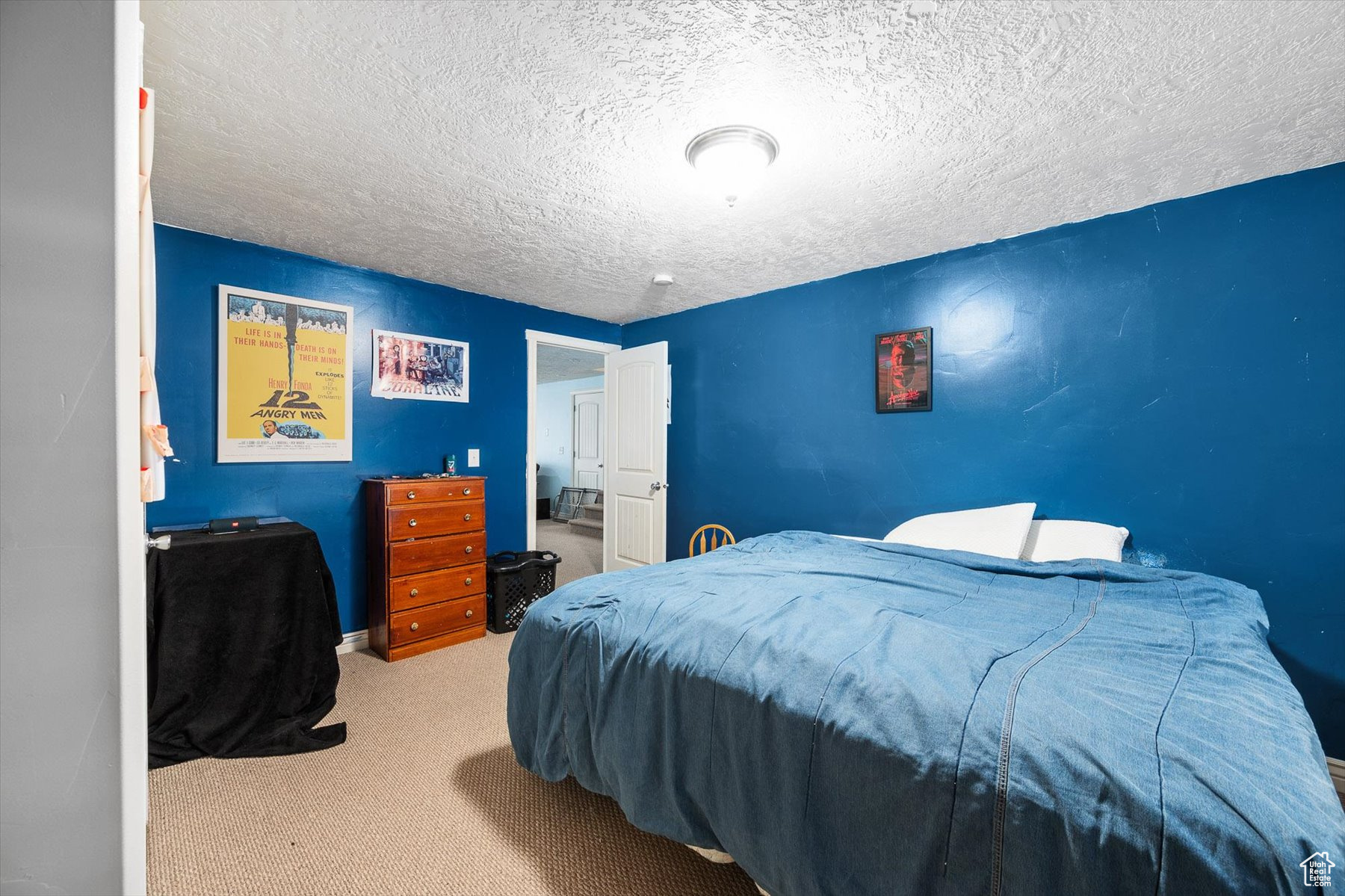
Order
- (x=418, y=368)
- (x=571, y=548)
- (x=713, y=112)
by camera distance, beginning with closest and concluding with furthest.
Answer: (x=713, y=112), (x=418, y=368), (x=571, y=548)

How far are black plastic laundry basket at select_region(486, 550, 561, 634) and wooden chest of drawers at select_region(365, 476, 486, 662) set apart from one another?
117mm

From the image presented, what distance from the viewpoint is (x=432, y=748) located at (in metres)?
2.27

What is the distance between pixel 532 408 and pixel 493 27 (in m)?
3.06

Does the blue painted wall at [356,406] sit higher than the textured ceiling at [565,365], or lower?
lower

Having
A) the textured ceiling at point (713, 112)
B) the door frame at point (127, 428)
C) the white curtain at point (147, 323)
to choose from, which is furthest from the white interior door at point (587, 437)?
the door frame at point (127, 428)

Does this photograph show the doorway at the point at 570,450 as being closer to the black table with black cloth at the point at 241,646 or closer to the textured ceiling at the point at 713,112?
the black table with black cloth at the point at 241,646

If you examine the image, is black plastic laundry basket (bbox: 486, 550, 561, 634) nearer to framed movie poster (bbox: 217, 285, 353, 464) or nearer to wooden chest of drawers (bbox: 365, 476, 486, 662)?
wooden chest of drawers (bbox: 365, 476, 486, 662)

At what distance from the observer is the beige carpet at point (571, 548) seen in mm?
5406

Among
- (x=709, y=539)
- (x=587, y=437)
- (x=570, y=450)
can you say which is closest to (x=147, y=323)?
(x=709, y=539)

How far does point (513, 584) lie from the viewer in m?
3.79

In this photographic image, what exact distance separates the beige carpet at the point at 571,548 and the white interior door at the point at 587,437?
0.94 m

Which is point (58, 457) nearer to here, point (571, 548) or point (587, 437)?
point (571, 548)

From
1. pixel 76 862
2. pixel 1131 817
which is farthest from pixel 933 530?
pixel 76 862

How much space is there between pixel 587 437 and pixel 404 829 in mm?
7947
